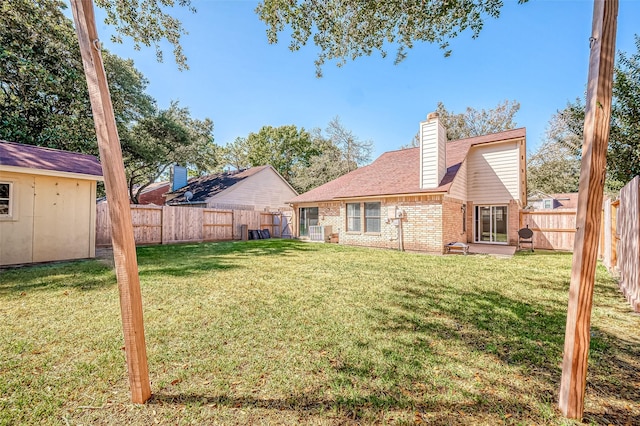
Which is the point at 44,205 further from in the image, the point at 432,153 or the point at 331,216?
the point at 432,153

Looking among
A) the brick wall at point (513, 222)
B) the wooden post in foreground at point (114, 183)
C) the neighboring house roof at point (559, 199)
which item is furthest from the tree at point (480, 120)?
the wooden post in foreground at point (114, 183)

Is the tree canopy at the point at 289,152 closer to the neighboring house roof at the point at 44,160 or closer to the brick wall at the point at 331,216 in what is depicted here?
the brick wall at the point at 331,216

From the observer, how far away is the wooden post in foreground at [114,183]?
1892 mm

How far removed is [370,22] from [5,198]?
10112mm

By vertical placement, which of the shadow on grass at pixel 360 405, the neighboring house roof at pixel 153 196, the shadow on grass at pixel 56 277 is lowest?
the shadow on grass at pixel 360 405

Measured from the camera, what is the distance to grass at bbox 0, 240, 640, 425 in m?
2.12

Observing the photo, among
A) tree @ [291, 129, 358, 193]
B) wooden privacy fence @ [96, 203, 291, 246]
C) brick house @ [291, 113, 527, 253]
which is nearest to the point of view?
brick house @ [291, 113, 527, 253]

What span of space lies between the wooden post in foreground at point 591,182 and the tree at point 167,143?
21706 mm

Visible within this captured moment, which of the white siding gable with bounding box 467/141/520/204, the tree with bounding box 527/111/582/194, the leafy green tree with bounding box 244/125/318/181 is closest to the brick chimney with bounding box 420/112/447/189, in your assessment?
the white siding gable with bounding box 467/141/520/204

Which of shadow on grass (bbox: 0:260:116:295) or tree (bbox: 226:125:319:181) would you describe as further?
tree (bbox: 226:125:319:181)

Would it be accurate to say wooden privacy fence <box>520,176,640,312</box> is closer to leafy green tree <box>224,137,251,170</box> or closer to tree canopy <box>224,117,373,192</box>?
tree canopy <box>224,117,373,192</box>

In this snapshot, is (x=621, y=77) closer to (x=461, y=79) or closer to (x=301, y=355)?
(x=461, y=79)

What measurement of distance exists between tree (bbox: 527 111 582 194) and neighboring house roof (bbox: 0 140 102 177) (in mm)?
30737

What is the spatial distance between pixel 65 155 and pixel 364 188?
37.8 feet
